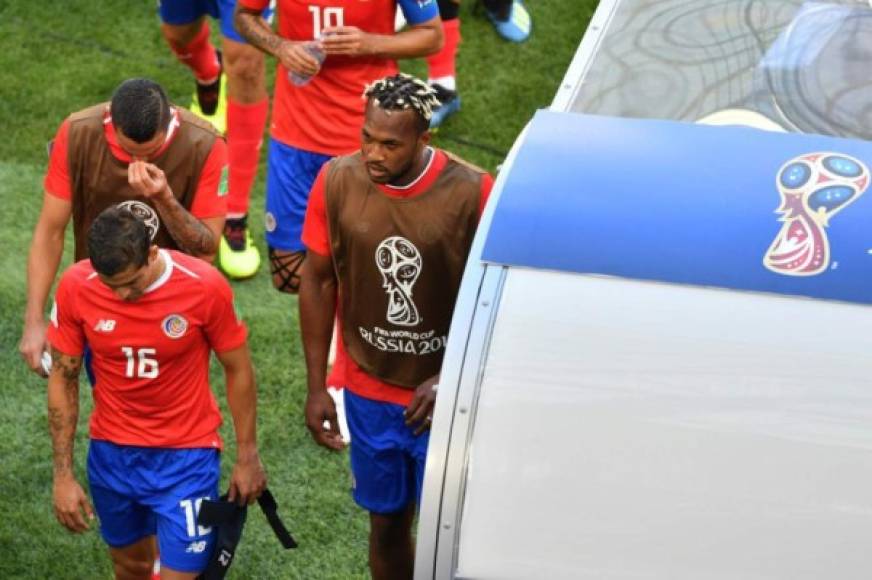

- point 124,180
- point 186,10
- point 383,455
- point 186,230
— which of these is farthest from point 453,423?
point 186,10

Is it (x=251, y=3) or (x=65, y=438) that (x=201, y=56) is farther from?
(x=65, y=438)

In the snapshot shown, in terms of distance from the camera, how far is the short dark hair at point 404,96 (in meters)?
4.76

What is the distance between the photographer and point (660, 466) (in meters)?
3.68

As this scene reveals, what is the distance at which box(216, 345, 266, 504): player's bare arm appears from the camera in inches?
201

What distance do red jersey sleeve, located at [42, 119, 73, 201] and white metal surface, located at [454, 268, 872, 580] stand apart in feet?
6.94

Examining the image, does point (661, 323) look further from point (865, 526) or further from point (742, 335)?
point (865, 526)

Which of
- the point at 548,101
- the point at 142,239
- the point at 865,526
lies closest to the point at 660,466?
the point at 865,526

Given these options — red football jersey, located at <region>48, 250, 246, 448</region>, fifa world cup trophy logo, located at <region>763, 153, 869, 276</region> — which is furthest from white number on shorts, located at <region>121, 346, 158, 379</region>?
fifa world cup trophy logo, located at <region>763, 153, 869, 276</region>

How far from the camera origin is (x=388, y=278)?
4.96 m

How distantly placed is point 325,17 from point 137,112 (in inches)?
56.1

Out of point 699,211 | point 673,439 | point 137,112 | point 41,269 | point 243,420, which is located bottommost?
point 243,420

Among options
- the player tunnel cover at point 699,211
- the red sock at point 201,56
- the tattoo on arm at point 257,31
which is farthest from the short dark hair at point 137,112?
the red sock at point 201,56

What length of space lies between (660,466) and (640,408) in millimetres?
129

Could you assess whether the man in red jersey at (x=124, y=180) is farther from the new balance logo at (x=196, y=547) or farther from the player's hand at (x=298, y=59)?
the player's hand at (x=298, y=59)
